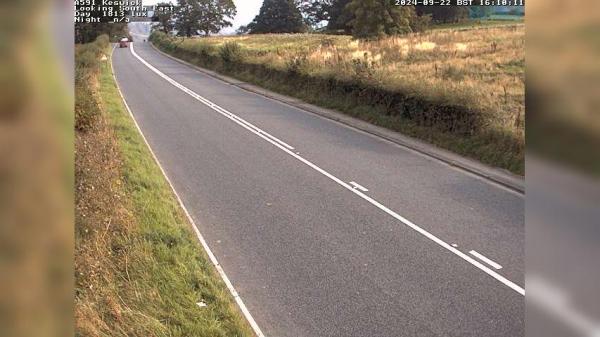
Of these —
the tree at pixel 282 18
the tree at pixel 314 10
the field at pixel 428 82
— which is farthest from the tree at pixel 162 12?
the tree at pixel 282 18

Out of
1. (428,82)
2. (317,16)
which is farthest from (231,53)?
(428,82)

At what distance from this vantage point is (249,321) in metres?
5.14

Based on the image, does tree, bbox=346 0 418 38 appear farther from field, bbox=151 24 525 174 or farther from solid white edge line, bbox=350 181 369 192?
solid white edge line, bbox=350 181 369 192

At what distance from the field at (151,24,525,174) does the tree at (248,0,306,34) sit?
2634 centimetres

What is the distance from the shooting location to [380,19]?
2495 centimetres

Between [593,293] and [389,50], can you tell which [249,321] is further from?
[389,50]

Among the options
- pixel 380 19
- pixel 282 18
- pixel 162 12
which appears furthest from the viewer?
pixel 282 18

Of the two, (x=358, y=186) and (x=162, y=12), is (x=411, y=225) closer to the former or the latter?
(x=358, y=186)

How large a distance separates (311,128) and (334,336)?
1156 cm

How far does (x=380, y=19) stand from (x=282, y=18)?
3738cm

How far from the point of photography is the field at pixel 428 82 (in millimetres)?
12844

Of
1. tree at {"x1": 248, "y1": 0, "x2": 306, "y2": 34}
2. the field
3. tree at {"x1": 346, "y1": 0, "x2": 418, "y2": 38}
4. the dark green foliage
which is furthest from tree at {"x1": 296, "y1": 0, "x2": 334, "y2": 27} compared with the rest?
tree at {"x1": 346, "y1": 0, "x2": 418, "y2": 38}

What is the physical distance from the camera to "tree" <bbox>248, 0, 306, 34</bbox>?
2314 inches

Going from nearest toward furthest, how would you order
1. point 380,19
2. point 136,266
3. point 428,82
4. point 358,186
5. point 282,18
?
point 136,266
point 358,186
point 428,82
point 380,19
point 282,18
